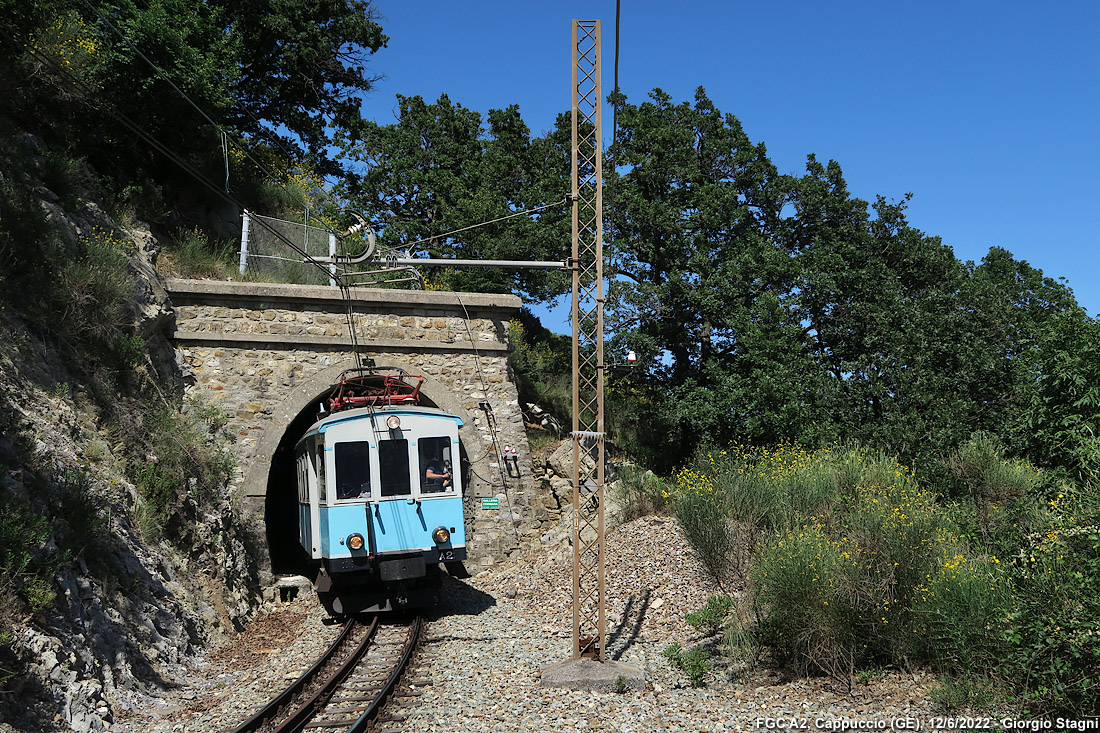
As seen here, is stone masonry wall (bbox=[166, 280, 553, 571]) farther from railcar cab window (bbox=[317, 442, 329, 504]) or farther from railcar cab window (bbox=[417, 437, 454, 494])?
railcar cab window (bbox=[317, 442, 329, 504])

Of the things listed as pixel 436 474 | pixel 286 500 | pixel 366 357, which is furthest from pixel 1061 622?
pixel 286 500

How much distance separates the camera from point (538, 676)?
8.16 m

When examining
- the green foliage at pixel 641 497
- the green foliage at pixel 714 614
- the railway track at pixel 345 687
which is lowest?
the railway track at pixel 345 687

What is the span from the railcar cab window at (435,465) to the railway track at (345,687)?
197 centimetres

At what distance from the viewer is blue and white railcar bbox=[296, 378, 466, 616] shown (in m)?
10.7

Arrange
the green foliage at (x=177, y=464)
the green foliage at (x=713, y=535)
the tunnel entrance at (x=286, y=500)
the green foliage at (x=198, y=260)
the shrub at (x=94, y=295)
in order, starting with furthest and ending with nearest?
the tunnel entrance at (x=286, y=500) → the green foliage at (x=198, y=260) → the shrub at (x=94, y=295) → the green foliage at (x=177, y=464) → the green foliage at (x=713, y=535)

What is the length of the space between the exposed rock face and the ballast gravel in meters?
0.41

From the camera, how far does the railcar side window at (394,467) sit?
435 inches

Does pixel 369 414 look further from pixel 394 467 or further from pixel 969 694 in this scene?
pixel 969 694

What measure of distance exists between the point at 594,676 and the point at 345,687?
2.77m

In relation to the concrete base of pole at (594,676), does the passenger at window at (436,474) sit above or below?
above

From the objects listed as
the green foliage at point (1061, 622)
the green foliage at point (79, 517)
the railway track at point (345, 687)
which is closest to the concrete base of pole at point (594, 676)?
the railway track at point (345, 687)

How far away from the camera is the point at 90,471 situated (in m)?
8.90

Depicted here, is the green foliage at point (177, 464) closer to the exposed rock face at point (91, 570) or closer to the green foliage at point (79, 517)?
the exposed rock face at point (91, 570)
